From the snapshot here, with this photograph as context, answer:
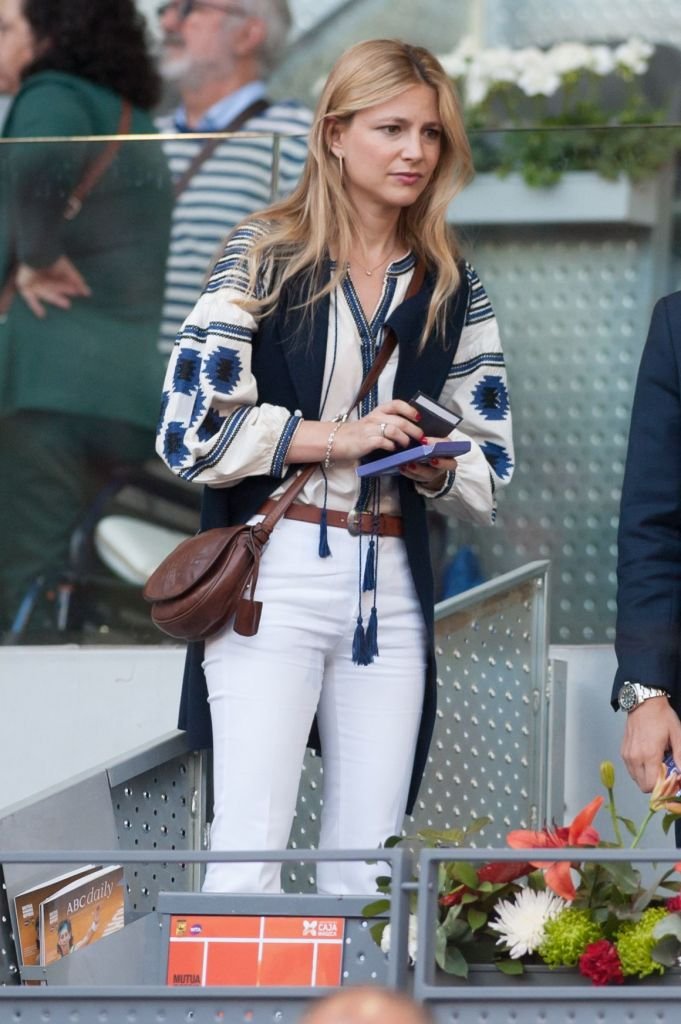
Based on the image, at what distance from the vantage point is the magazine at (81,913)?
254cm

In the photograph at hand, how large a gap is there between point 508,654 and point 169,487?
139 cm

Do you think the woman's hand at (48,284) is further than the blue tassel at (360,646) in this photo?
Yes

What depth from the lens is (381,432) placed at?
262 centimetres

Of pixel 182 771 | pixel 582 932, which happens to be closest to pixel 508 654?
pixel 182 771

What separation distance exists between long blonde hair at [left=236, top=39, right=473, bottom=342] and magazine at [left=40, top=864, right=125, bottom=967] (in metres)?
0.95

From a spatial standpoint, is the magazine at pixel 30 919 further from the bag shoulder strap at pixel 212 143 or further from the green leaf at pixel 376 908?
the bag shoulder strap at pixel 212 143

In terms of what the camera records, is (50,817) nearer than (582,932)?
No

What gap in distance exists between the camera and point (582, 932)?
192cm

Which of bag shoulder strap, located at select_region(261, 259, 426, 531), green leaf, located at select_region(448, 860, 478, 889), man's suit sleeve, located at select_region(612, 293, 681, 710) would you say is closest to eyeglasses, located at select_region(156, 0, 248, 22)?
bag shoulder strap, located at select_region(261, 259, 426, 531)

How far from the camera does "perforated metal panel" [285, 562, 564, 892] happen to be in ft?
11.5

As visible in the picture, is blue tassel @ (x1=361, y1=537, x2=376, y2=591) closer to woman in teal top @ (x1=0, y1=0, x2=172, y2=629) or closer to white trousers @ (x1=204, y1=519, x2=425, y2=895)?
white trousers @ (x1=204, y1=519, x2=425, y2=895)

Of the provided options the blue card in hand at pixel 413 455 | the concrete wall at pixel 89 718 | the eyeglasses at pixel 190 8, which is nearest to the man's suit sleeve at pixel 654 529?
the blue card in hand at pixel 413 455

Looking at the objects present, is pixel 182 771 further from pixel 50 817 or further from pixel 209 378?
pixel 209 378

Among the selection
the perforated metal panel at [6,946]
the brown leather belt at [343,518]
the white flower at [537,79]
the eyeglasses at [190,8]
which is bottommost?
the perforated metal panel at [6,946]
